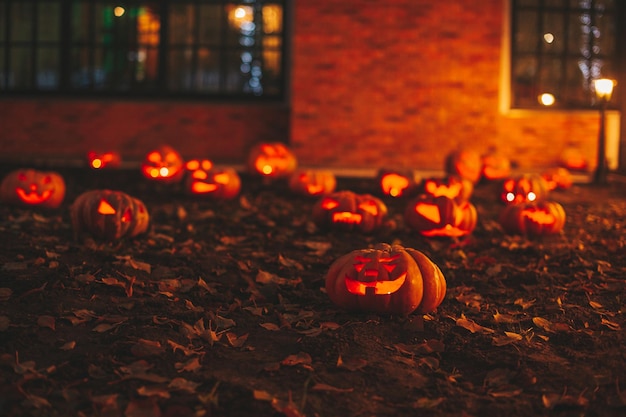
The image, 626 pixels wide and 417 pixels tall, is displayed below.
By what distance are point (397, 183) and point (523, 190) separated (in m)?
1.13

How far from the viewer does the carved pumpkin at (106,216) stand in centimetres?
527

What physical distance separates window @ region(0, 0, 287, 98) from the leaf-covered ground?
6.32m

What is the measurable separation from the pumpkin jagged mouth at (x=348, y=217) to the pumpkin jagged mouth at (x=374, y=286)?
6.97ft

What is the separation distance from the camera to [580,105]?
1181 cm

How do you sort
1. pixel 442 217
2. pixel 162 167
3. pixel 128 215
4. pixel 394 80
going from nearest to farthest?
pixel 128 215
pixel 442 217
pixel 162 167
pixel 394 80

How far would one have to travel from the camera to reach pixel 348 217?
5922 mm

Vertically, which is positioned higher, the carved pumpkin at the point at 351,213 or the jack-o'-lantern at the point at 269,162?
the jack-o'-lantern at the point at 269,162

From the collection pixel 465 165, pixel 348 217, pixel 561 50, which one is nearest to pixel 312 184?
pixel 348 217

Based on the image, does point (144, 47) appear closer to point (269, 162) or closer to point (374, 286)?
point (269, 162)

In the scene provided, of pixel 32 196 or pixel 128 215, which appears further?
pixel 32 196

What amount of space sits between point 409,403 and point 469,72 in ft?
27.9

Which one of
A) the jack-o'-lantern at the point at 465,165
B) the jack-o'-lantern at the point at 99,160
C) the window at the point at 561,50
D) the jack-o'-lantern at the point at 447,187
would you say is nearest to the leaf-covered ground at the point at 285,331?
the jack-o'-lantern at the point at 447,187

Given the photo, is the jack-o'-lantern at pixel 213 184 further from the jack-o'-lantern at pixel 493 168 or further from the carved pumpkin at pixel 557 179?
the carved pumpkin at pixel 557 179

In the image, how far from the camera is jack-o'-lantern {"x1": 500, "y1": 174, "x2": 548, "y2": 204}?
7258 millimetres
